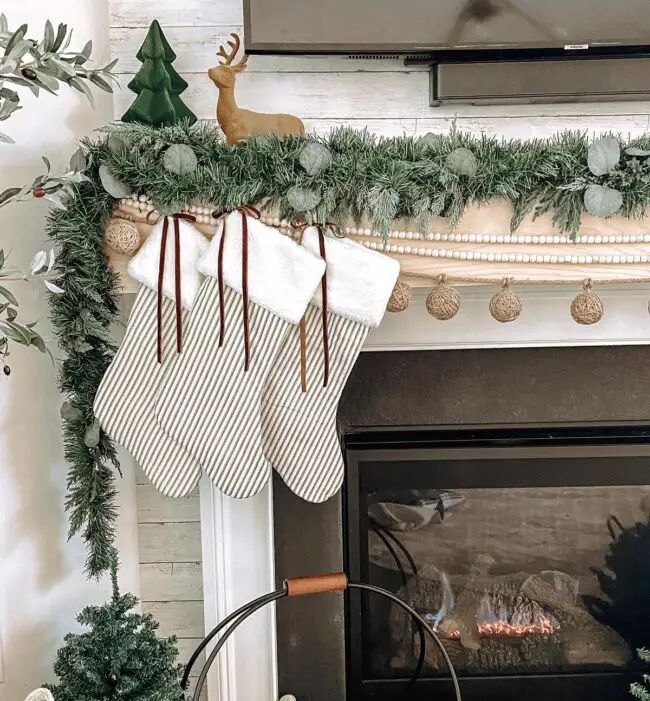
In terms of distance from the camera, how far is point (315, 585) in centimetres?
111

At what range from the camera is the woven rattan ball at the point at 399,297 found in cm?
117

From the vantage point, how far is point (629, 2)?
118 cm

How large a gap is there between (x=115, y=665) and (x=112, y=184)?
2.50 ft

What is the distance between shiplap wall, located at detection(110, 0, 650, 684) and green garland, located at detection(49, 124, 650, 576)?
0.18m

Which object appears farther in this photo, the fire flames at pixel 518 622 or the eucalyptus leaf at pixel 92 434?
the fire flames at pixel 518 622

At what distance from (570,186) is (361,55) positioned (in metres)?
0.43

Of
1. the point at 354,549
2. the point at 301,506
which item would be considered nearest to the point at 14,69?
the point at 301,506

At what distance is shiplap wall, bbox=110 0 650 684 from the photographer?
1.29 m

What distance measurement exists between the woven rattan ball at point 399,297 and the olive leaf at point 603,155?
1.12 feet

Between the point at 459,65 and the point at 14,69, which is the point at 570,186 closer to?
the point at 459,65

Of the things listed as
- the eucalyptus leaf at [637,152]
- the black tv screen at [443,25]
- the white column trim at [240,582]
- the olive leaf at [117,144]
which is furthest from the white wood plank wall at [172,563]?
the eucalyptus leaf at [637,152]

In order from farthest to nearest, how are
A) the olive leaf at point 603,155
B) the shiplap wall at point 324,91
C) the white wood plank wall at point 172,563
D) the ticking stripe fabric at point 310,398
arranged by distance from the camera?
the white wood plank wall at point 172,563, the shiplap wall at point 324,91, the ticking stripe fabric at point 310,398, the olive leaf at point 603,155

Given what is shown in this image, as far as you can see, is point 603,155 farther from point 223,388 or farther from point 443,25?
point 223,388

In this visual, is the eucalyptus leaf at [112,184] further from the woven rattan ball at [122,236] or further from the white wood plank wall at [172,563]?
the white wood plank wall at [172,563]
